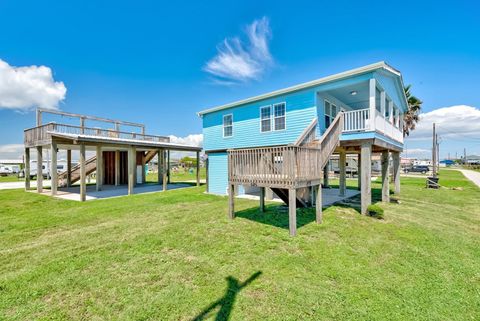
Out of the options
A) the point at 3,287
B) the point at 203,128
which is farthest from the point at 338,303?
the point at 203,128

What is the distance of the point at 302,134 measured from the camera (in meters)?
7.57

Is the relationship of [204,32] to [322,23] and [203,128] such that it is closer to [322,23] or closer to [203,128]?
[203,128]

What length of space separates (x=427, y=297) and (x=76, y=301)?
4892mm

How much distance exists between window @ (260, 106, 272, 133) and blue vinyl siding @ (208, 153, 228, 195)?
10.1 feet

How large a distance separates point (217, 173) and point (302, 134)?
23.6ft

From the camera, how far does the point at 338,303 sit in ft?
9.37

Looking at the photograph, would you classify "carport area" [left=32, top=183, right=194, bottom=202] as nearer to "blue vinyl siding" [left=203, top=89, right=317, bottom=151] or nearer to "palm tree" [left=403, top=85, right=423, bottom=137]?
"blue vinyl siding" [left=203, top=89, right=317, bottom=151]

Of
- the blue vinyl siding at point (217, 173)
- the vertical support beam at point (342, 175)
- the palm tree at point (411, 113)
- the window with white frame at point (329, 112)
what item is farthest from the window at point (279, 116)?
the palm tree at point (411, 113)

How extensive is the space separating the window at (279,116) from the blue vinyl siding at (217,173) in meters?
3.86

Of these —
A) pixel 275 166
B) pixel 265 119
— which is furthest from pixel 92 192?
pixel 275 166

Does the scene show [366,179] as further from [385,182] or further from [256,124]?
[256,124]

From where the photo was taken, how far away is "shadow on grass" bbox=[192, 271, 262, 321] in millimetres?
2578

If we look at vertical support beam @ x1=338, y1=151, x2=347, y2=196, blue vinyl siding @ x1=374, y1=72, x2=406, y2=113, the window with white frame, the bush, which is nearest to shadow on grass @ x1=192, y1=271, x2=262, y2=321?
the bush

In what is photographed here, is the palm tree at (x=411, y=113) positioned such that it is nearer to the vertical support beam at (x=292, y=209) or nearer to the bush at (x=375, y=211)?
the bush at (x=375, y=211)
